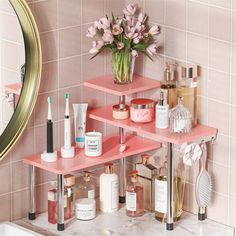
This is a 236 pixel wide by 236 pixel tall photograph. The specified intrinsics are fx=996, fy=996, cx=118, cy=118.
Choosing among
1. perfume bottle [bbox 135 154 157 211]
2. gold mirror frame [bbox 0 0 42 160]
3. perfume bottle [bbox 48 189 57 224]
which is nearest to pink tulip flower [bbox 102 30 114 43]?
gold mirror frame [bbox 0 0 42 160]

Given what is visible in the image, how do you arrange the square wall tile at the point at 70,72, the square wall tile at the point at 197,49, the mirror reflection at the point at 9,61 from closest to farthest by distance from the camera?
the mirror reflection at the point at 9,61 < the square wall tile at the point at 197,49 < the square wall tile at the point at 70,72

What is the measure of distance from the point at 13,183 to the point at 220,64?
0.82 metres

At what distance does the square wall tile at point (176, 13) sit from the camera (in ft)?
11.2

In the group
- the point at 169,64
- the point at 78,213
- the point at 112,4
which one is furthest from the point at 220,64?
the point at 78,213

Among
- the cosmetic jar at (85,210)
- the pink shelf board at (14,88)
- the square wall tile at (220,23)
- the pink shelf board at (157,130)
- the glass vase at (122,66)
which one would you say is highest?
the square wall tile at (220,23)

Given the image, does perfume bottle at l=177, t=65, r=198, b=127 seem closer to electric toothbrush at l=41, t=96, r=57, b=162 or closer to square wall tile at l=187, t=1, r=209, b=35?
square wall tile at l=187, t=1, r=209, b=35

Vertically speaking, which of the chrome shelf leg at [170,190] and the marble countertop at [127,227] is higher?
the chrome shelf leg at [170,190]

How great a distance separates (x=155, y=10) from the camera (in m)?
3.52

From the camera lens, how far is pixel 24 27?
3311 mm

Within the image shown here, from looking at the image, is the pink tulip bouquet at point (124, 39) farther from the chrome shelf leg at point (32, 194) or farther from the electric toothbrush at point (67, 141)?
the chrome shelf leg at point (32, 194)

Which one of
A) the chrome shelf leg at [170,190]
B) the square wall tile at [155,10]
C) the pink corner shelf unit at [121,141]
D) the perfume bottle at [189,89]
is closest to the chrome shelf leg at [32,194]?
the pink corner shelf unit at [121,141]

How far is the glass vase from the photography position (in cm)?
348

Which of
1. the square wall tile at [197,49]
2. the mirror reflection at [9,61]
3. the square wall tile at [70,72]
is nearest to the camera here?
the mirror reflection at [9,61]

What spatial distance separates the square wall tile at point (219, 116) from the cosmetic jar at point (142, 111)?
0.20 metres
